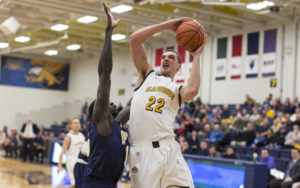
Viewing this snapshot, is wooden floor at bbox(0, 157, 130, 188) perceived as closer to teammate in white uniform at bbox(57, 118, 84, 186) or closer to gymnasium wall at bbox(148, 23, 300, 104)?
teammate in white uniform at bbox(57, 118, 84, 186)

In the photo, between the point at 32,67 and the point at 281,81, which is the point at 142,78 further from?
the point at 32,67

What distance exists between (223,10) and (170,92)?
13.6 meters

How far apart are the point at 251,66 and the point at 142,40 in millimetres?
14758

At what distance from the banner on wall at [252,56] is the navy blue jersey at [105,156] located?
15068 mm

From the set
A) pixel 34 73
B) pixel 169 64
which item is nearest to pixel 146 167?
pixel 169 64

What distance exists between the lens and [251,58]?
18.2 m

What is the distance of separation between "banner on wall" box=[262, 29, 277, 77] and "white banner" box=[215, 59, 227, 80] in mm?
2042

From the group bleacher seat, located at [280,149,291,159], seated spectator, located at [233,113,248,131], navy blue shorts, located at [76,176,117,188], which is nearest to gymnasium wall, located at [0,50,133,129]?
seated spectator, located at [233,113,248,131]

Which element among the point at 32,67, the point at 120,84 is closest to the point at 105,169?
the point at 120,84

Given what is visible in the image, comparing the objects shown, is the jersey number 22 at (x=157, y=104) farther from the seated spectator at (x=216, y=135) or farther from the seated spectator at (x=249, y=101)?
the seated spectator at (x=249, y=101)

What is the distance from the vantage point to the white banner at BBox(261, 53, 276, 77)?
17.3m

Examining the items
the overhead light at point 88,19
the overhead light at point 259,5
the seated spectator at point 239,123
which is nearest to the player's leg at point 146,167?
the seated spectator at point 239,123

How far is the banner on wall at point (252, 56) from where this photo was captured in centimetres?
1800

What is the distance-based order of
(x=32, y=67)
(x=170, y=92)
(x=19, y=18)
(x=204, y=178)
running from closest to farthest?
(x=170, y=92) → (x=204, y=178) → (x=19, y=18) → (x=32, y=67)
